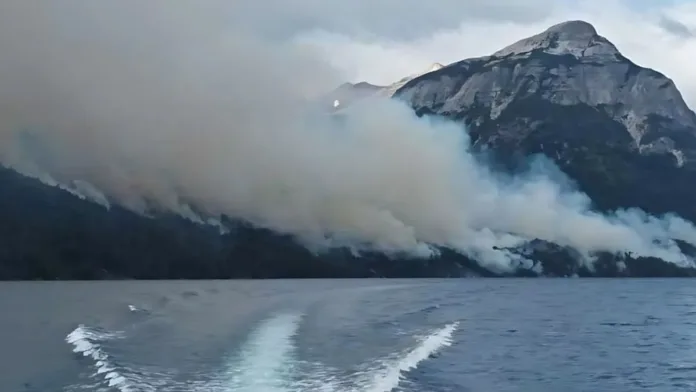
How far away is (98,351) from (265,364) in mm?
14829

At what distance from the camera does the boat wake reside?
151 ft

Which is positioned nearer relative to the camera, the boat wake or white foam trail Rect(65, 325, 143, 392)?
the boat wake

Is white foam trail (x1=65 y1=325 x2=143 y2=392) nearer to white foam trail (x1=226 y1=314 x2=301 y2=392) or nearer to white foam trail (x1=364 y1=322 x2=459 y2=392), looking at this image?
white foam trail (x1=226 y1=314 x2=301 y2=392)

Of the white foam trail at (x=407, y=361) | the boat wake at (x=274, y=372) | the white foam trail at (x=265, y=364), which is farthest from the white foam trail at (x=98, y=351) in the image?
the white foam trail at (x=407, y=361)

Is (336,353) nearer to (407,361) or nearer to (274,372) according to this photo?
(407,361)

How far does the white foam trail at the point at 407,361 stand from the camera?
47844mm

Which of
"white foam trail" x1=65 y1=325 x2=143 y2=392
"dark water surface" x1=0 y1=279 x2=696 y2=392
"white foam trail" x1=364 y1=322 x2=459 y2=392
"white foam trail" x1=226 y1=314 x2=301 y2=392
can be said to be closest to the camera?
"white foam trail" x1=226 y1=314 x2=301 y2=392

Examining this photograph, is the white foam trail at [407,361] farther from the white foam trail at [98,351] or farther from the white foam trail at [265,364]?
the white foam trail at [98,351]

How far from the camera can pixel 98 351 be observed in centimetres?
6178

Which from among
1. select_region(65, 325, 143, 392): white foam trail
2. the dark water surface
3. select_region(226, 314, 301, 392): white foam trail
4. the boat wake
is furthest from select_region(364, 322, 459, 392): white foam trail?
select_region(65, 325, 143, 392): white foam trail

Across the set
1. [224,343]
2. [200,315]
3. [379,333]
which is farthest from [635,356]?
[200,315]

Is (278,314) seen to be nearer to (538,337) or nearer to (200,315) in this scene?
(200,315)

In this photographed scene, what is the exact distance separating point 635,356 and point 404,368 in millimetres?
28385

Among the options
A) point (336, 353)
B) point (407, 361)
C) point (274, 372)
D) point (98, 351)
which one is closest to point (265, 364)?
point (274, 372)
